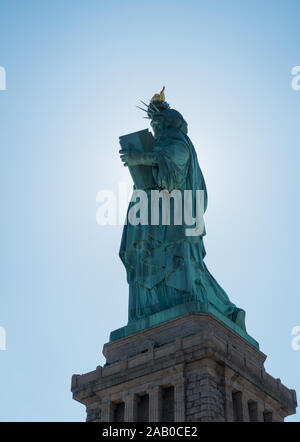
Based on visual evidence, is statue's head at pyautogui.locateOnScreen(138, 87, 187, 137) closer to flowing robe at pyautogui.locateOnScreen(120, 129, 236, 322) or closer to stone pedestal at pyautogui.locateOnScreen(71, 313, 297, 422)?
flowing robe at pyautogui.locateOnScreen(120, 129, 236, 322)

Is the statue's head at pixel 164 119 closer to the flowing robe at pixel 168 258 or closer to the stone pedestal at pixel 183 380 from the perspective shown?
the flowing robe at pixel 168 258

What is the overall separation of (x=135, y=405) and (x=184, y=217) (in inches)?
320

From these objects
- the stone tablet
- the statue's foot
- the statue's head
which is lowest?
the statue's foot

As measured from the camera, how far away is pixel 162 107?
3588 centimetres

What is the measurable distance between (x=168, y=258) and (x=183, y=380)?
5977mm

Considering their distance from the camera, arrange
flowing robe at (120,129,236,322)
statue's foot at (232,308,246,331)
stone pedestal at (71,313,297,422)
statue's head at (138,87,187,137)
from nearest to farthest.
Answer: stone pedestal at (71,313,297,422) → flowing robe at (120,129,236,322) → statue's foot at (232,308,246,331) → statue's head at (138,87,187,137)

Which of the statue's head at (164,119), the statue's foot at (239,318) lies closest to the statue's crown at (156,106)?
the statue's head at (164,119)

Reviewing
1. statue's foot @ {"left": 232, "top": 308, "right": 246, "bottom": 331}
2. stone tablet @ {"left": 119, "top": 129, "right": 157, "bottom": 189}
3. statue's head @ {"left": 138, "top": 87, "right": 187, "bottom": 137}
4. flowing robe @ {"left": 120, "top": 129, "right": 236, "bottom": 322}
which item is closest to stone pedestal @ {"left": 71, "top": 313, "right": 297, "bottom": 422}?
statue's foot @ {"left": 232, "top": 308, "right": 246, "bottom": 331}

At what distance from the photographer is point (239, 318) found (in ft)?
101

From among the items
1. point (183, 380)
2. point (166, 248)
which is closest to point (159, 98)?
point (166, 248)

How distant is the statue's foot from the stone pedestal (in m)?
0.83

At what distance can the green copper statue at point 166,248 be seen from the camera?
30.4 metres

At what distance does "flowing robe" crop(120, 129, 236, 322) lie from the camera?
1195 inches
